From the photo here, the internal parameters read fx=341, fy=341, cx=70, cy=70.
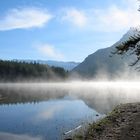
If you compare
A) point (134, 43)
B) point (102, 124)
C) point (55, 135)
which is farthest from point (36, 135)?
point (134, 43)

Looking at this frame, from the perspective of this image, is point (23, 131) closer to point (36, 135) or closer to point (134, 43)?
point (36, 135)

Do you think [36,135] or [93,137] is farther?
[36,135]

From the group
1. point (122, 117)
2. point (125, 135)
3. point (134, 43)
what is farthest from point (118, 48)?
point (125, 135)

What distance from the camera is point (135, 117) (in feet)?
88.8

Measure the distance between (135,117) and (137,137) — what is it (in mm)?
6399

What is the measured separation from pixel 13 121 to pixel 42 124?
5.46 m

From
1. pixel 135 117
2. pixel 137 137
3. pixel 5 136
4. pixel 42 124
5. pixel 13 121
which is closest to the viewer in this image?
pixel 137 137

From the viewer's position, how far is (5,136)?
105 feet

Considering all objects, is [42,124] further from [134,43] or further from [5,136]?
[134,43]

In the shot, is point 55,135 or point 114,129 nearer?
point 114,129

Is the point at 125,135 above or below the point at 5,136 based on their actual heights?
above

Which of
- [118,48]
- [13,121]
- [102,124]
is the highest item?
[118,48]

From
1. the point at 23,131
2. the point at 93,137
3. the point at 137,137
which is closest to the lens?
the point at 137,137

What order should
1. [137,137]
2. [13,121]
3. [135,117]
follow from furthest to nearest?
[13,121], [135,117], [137,137]
